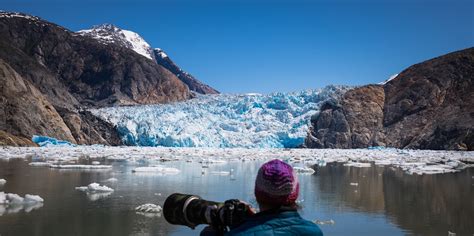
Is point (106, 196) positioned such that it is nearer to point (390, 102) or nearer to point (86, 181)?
point (86, 181)

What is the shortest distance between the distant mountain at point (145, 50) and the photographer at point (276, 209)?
107330mm

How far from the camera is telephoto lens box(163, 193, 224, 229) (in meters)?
1.56

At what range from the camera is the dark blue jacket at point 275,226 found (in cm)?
147

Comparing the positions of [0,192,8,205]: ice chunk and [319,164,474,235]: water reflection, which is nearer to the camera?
[319,164,474,235]: water reflection

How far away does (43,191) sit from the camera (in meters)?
8.27

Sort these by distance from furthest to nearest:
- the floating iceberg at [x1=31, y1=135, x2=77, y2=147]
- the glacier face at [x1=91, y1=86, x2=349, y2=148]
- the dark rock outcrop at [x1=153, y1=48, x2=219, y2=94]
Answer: the dark rock outcrop at [x1=153, y1=48, x2=219, y2=94] → the glacier face at [x1=91, y1=86, x2=349, y2=148] → the floating iceberg at [x1=31, y1=135, x2=77, y2=147]

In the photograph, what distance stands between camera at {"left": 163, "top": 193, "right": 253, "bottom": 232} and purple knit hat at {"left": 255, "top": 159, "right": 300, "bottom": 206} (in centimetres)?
8

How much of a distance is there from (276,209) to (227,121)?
35.0 m

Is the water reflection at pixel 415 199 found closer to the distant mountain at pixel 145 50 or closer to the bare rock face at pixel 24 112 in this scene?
the bare rock face at pixel 24 112

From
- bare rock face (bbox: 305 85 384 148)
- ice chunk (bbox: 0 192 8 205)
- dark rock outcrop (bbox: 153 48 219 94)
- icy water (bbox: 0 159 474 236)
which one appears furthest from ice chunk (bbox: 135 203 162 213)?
dark rock outcrop (bbox: 153 48 219 94)

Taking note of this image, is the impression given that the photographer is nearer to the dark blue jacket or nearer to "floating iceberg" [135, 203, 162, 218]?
the dark blue jacket

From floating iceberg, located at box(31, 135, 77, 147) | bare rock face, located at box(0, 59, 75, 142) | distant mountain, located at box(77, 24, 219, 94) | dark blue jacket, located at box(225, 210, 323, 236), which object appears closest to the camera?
dark blue jacket, located at box(225, 210, 323, 236)

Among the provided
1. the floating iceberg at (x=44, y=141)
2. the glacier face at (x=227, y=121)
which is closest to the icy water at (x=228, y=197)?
the floating iceberg at (x=44, y=141)

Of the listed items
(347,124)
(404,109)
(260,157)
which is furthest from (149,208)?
(404,109)
